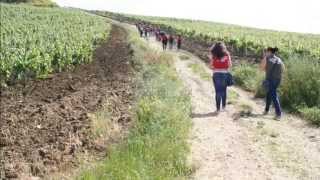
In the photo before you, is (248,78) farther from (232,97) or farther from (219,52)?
(219,52)

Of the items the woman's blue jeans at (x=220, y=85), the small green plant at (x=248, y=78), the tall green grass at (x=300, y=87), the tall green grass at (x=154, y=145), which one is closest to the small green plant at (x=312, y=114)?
the tall green grass at (x=300, y=87)

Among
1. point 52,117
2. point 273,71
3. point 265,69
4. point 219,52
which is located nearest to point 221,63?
point 219,52

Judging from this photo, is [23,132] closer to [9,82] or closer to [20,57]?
[9,82]

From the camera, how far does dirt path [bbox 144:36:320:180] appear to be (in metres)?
A: 11.0

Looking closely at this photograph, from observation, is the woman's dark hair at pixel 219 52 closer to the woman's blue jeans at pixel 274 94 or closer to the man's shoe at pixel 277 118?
the woman's blue jeans at pixel 274 94

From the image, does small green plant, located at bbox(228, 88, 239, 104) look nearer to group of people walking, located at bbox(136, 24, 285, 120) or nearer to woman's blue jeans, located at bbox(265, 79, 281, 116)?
group of people walking, located at bbox(136, 24, 285, 120)

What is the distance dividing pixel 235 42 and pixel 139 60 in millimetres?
27171

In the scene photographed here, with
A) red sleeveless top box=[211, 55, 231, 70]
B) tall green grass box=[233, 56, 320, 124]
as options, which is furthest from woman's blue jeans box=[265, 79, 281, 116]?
red sleeveless top box=[211, 55, 231, 70]

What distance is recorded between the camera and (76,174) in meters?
10.7

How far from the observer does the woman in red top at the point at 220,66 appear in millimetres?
16141

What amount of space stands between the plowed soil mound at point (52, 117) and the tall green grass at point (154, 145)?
841mm

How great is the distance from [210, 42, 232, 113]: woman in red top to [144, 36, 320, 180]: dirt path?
565 mm

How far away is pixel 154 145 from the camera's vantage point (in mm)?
11414

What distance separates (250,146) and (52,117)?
462cm
